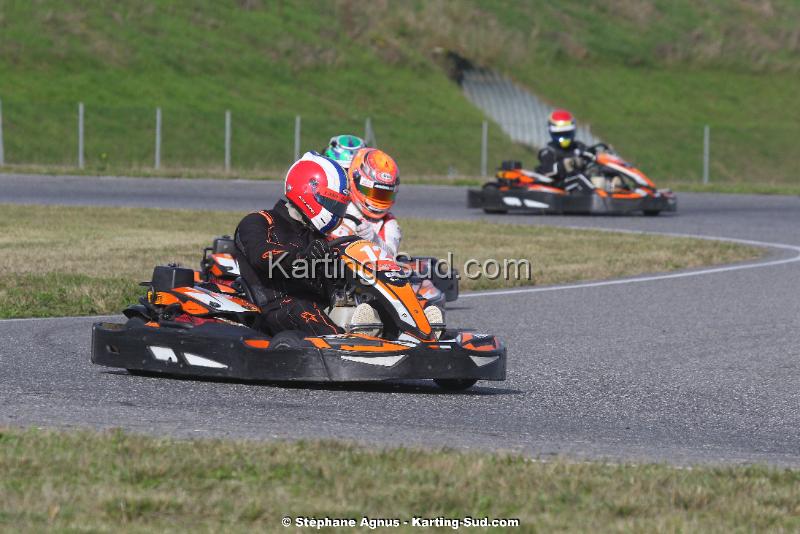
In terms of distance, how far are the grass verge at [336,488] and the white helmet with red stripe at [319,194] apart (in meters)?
2.35

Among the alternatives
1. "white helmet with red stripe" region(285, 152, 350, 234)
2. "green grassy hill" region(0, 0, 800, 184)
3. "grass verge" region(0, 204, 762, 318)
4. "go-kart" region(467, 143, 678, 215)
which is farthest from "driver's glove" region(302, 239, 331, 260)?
"green grassy hill" region(0, 0, 800, 184)

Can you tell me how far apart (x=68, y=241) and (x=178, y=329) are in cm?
864

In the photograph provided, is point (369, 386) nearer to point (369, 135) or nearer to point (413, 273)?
point (413, 273)

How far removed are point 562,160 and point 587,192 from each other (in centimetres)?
58

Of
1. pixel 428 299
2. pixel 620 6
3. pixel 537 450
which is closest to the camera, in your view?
pixel 537 450

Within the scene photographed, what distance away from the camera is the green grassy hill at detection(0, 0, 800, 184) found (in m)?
33.6

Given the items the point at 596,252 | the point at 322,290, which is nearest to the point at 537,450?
the point at 322,290

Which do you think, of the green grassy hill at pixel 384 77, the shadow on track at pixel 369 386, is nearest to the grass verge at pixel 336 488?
the shadow on track at pixel 369 386

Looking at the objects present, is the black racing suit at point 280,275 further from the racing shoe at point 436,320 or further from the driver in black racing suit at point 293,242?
the racing shoe at point 436,320

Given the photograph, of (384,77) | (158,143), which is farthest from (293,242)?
(384,77)

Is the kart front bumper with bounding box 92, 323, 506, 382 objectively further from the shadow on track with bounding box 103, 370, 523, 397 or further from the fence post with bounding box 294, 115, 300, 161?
the fence post with bounding box 294, 115, 300, 161

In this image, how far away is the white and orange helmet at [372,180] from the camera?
9102 millimetres

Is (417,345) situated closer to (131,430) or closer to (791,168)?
(131,430)

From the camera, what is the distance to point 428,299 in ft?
31.4
